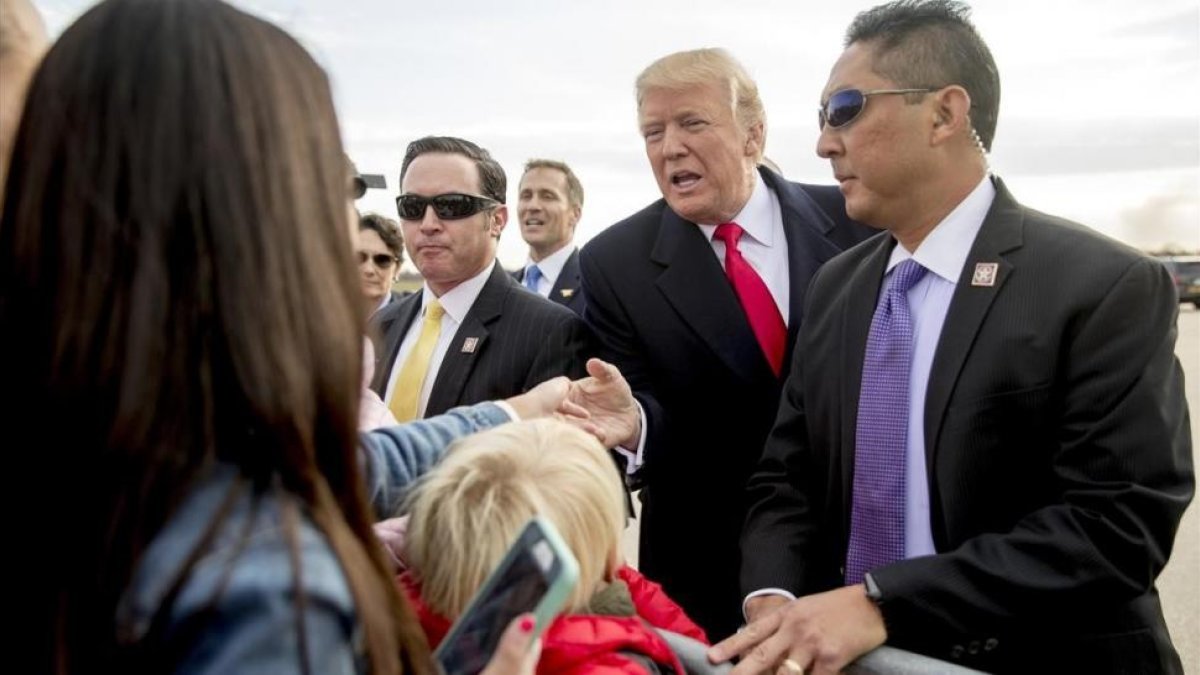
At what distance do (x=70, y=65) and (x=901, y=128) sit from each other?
1928 millimetres

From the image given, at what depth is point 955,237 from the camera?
7.59ft

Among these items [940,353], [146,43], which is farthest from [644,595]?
[146,43]

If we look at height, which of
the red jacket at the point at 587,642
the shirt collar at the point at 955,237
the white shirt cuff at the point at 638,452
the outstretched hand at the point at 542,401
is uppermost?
the shirt collar at the point at 955,237

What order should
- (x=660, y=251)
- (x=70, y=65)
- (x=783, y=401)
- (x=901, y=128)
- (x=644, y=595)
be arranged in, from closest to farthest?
1. (x=70, y=65)
2. (x=644, y=595)
3. (x=901, y=128)
4. (x=783, y=401)
5. (x=660, y=251)

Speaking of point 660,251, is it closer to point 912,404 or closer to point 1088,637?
point 912,404

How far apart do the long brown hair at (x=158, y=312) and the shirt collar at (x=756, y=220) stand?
2399 millimetres

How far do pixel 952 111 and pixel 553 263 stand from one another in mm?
6019

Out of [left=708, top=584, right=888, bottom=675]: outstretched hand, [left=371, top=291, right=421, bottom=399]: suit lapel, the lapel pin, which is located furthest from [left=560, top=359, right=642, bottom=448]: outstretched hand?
[left=371, top=291, right=421, bottom=399]: suit lapel

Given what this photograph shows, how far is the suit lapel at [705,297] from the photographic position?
3.13 metres

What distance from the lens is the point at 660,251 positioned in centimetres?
330

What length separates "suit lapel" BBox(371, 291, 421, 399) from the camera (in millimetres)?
3777

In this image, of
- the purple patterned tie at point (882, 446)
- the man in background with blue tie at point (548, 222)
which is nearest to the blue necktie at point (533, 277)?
the man in background with blue tie at point (548, 222)

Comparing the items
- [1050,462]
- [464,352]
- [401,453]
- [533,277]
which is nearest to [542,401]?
[401,453]

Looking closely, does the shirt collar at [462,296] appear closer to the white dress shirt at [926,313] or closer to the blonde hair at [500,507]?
the white dress shirt at [926,313]
